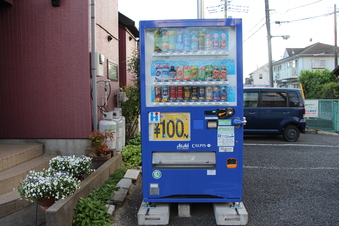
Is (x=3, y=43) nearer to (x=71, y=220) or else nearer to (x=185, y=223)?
(x=71, y=220)

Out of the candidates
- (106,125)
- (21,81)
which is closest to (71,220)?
(106,125)

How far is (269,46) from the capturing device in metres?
17.5

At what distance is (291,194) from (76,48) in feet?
15.5

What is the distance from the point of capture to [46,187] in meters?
3.05

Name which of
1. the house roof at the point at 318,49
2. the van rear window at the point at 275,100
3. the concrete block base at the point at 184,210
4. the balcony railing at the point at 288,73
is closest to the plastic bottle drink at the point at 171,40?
the concrete block base at the point at 184,210

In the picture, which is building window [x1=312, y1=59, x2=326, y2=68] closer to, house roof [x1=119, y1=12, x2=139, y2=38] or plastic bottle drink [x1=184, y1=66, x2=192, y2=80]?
house roof [x1=119, y1=12, x2=139, y2=38]

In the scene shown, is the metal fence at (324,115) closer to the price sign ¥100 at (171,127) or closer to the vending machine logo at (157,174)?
the price sign ¥100 at (171,127)

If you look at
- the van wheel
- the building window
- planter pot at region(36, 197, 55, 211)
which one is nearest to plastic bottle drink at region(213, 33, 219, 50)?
planter pot at region(36, 197, 55, 211)

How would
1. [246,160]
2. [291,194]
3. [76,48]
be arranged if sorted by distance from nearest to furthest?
[291,194] → [76,48] → [246,160]

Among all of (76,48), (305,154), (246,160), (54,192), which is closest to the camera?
(54,192)

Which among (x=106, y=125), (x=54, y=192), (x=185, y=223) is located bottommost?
(x=185, y=223)

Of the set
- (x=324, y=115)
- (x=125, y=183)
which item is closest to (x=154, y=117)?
→ (x=125, y=183)

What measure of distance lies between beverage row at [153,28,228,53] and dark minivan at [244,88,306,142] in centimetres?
623

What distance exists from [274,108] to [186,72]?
6.72 m
